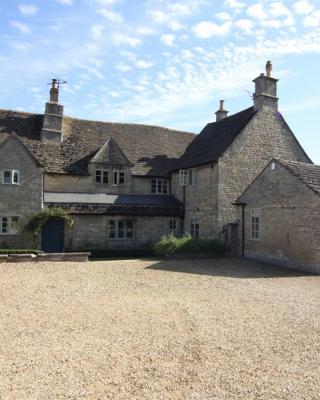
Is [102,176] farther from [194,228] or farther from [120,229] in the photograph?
[194,228]

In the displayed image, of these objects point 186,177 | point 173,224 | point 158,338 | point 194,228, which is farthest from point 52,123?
point 158,338

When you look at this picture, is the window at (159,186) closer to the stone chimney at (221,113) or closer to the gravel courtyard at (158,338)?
the stone chimney at (221,113)

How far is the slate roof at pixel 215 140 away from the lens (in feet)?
77.3

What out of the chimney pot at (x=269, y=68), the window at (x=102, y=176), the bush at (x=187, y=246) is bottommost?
the bush at (x=187, y=246)

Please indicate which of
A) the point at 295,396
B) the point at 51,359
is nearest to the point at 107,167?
the point at 51,359

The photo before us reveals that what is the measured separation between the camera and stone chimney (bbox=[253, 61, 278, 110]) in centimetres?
2411

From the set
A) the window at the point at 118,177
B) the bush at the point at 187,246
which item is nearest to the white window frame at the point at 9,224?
the window at the point at 118,177

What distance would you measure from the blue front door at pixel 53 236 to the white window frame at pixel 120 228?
3071 mm

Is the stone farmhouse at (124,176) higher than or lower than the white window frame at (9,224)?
higher

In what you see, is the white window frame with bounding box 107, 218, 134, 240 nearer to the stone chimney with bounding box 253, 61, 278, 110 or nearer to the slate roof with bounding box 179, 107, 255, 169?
the slate roof with bounding box 179, 107, 255, 169

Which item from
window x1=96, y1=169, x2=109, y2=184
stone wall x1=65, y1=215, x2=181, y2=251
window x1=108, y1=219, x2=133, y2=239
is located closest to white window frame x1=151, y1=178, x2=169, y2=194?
stone wall x1=65, y1=215, x2=181, y2=251

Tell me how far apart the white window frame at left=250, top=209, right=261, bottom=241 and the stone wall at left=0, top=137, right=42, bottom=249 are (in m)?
12.7

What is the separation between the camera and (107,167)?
83.7ft

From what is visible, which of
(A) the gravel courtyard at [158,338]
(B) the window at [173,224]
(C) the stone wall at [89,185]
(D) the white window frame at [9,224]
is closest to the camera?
(A) the gravel courtyard at [158,338]
